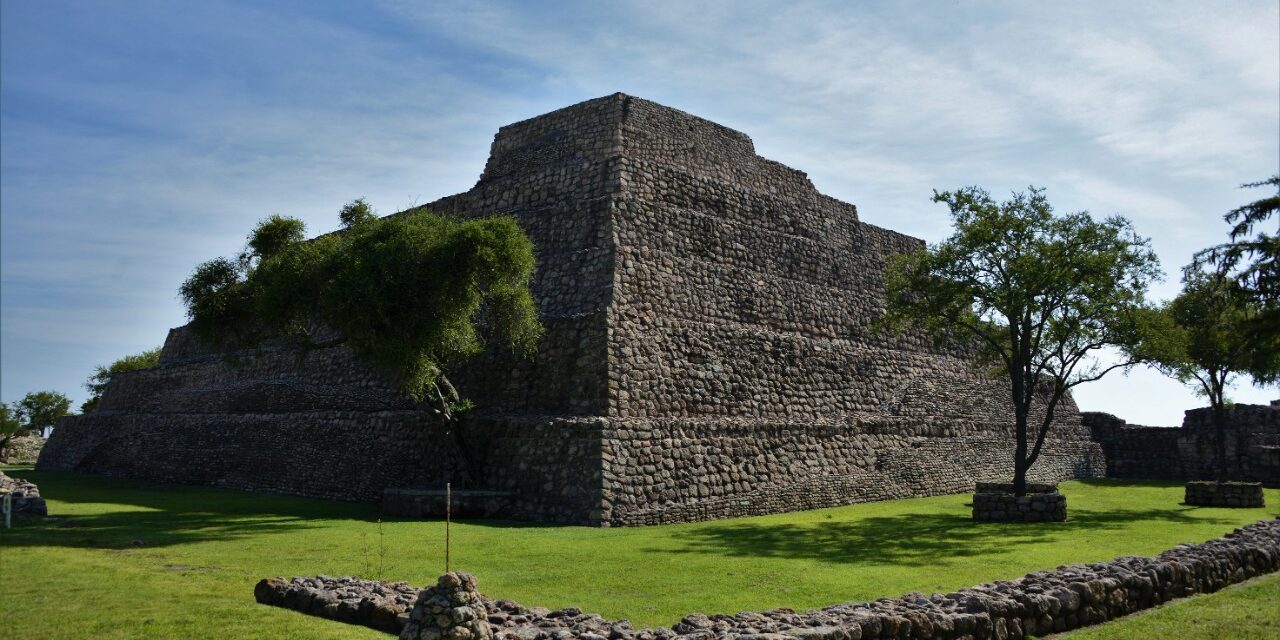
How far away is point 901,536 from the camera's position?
17141 mm

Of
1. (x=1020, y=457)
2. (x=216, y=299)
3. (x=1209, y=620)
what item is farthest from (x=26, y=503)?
(x=1020, y=457)

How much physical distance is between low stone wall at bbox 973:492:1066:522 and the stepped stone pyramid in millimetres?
4096

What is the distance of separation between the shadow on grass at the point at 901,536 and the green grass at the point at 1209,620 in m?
3.52

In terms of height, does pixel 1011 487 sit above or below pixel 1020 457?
below

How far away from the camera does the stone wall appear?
117 ft

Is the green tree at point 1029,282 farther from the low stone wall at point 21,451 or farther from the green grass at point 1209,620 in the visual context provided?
the low stone wall at point 21,451

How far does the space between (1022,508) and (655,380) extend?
877cm

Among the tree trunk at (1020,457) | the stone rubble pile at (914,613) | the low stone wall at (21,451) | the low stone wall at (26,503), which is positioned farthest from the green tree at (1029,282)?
the low stone wall at (21,451)

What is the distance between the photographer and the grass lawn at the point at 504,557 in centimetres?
910

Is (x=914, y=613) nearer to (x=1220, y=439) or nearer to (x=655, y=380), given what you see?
(x=655, y=380)

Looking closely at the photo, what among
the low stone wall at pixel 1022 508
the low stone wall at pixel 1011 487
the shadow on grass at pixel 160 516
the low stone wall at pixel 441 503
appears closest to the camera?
the shadow on grass at pixel 160 516

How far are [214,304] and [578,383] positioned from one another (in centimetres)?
957

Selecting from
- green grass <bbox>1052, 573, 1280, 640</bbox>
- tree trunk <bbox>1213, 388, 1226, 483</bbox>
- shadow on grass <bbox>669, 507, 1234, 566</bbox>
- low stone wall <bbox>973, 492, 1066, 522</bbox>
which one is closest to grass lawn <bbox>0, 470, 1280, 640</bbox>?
shadow on grass <bbox>669, 507, 1234, 566</bbox>

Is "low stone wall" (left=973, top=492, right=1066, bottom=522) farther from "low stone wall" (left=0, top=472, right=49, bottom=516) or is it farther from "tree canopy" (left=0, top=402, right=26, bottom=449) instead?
"tree canopy" (left=0, top=402, right=26, bottom=449)
